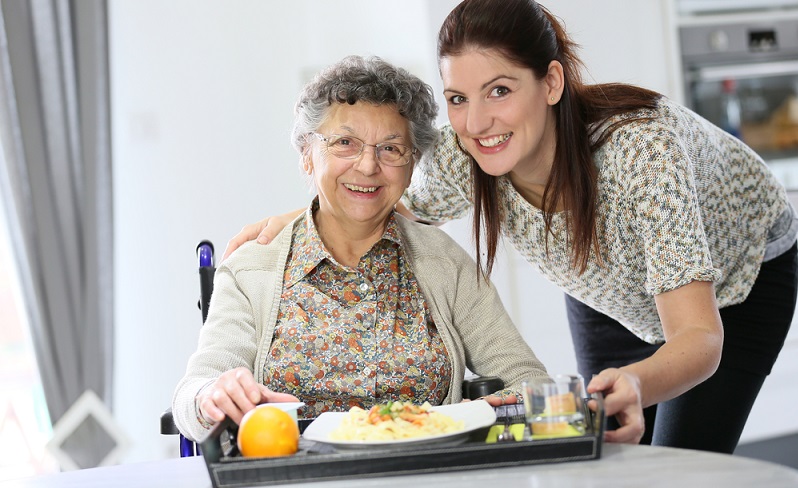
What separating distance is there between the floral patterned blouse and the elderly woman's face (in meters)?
0.11

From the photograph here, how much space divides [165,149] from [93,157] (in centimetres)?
28

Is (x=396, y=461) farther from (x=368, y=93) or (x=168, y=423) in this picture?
(x=368, y=93)

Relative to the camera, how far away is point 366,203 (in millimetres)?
1756

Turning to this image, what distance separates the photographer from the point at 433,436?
3.82 ft

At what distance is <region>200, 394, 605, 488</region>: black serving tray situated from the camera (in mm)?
1117

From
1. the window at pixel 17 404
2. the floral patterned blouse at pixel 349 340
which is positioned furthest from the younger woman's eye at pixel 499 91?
the window at pixel 17 404

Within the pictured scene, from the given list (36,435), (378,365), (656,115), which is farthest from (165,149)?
(656,115)

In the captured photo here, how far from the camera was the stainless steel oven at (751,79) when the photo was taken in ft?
11.0

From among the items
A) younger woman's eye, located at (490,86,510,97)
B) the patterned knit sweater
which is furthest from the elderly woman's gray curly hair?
younger woman's eye, located at (490,86,510,97)

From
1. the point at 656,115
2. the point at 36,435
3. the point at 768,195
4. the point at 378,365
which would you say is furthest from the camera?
the point at 36,435

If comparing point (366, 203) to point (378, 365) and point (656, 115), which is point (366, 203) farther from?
point (656, 115)

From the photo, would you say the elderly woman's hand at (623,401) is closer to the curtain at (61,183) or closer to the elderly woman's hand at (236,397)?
the elderly woman's hand at (236,397)

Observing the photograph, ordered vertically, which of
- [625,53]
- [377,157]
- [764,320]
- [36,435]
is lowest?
[36,435]

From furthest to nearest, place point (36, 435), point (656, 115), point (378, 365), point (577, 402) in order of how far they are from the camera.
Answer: point (36, 435) < point (378, 365) < point (656, 115) < point (577, 402)
